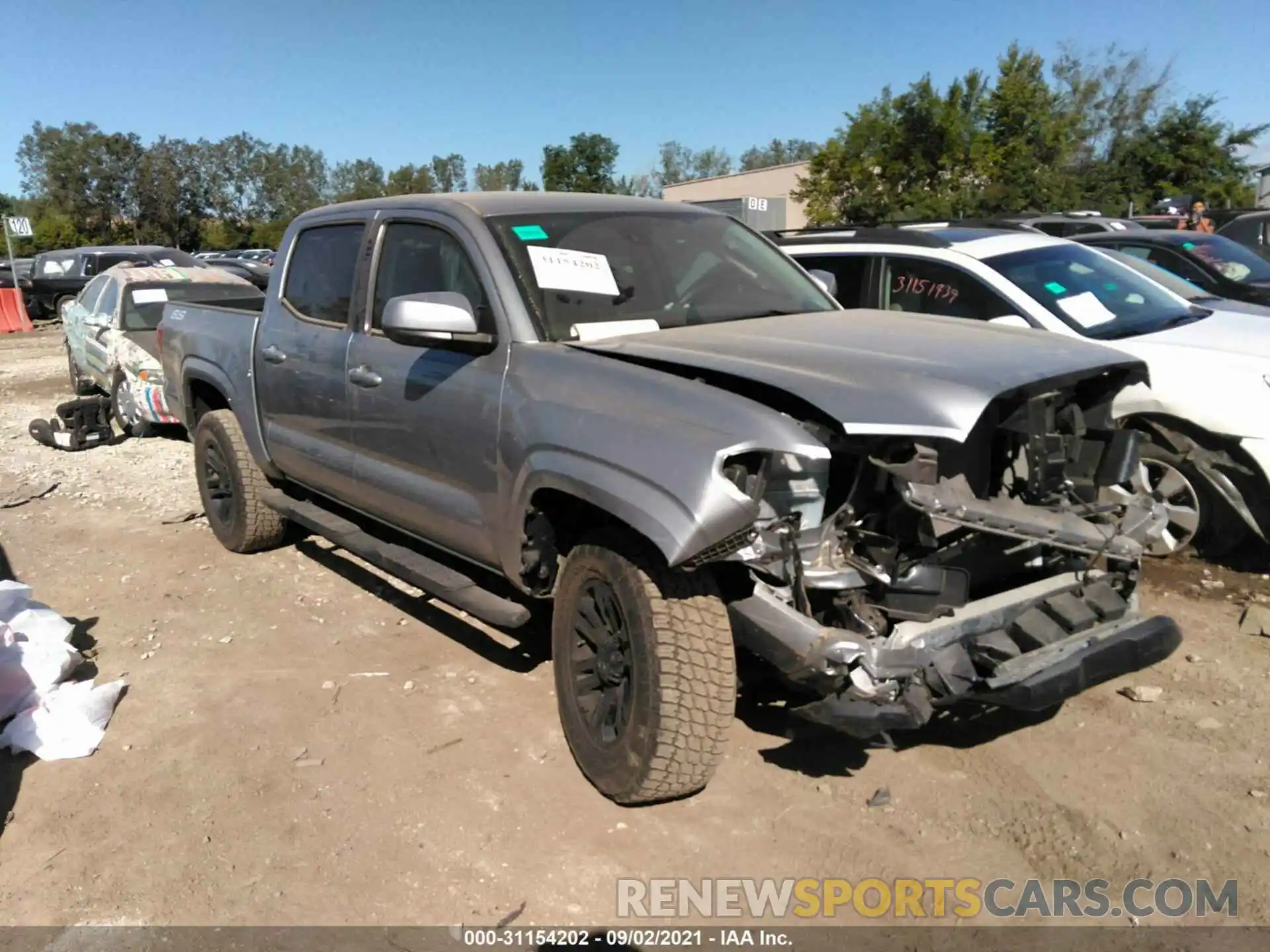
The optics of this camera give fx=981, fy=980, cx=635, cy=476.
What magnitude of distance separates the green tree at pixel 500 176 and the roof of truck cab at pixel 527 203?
2374 inches

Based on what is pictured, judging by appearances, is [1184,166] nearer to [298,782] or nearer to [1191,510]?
[1191,510]

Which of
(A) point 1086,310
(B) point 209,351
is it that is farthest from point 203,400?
(A) point 1086,310

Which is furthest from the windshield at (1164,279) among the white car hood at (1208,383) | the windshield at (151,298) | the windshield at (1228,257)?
the windshield at (151,298)

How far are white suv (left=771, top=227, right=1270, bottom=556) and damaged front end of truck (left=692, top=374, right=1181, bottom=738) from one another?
56cm

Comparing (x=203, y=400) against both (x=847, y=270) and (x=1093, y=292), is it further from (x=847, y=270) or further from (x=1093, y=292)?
(x=1093, y=292)

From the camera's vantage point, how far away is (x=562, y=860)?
3.06 meters

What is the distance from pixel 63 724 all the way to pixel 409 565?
1450mm

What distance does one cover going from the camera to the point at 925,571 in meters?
2.92

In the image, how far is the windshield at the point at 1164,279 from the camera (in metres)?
6.51

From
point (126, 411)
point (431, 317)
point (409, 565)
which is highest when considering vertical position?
point (431, 317)

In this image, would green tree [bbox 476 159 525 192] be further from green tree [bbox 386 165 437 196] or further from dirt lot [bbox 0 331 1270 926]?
dirt lot [bbox 0 331 1270 926]

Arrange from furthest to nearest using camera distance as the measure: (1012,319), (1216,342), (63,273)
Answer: (63,273), (1012,319), (1216,342)

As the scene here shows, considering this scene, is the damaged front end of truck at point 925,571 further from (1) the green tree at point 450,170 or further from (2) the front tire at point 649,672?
(1) the green tree at point 450,170

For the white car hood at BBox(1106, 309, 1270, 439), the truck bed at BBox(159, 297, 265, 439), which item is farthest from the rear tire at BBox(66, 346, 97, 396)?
the white car hood at BBox(1106, 309, 1270, 439)
